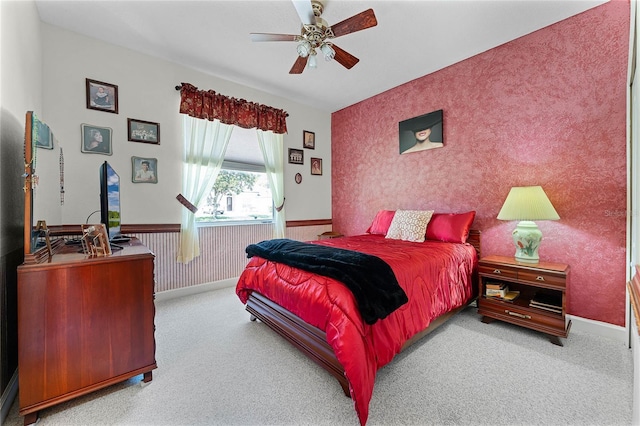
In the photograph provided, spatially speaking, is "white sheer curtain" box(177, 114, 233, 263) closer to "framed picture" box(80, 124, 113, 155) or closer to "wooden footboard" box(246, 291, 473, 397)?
"framed picture" box(80, 124, 113, 155)

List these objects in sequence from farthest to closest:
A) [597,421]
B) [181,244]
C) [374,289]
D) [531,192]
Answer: [181,244] < [531,192] < [374,289] < [597,421]

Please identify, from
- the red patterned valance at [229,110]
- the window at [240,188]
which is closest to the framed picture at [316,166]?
the red patterned valance at [229,110]

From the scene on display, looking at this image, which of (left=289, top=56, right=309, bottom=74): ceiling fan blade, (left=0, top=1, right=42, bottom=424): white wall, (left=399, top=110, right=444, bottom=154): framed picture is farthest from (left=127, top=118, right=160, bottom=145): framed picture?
(left=399, top=110, right=444, bottom=154): framed picture

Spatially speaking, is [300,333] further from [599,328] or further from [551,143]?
[551,143]

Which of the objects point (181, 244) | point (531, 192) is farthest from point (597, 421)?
point (181, 244)

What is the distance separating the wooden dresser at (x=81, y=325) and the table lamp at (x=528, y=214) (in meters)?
2.97

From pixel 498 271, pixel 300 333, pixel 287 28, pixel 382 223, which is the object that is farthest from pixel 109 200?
pixel 498 271

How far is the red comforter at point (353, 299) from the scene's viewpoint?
144cm

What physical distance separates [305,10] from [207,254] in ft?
9.80

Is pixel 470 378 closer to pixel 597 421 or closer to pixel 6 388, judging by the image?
pixel 597 421

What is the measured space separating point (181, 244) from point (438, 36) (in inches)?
149

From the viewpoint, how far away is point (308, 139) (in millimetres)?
4551

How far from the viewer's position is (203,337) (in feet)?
7.38

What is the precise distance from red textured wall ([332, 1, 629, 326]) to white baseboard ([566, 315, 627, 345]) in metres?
0.06
